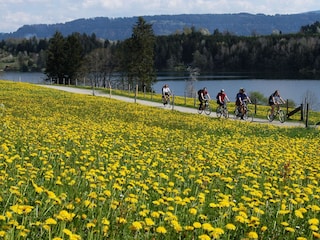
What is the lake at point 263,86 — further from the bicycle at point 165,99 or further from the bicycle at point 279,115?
the bicycle at point 279,115

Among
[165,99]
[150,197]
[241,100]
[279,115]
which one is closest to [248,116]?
[279,115]

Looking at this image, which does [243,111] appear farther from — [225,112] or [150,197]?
[150,197]

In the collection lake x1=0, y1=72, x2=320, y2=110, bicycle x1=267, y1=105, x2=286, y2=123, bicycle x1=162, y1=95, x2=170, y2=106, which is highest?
bicycle x1=162, y1=95, x2=170, y2=106

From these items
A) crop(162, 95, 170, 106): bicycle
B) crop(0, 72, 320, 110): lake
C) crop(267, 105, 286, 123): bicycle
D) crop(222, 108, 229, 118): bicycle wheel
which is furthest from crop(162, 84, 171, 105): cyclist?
crop(0, 72, 320, 110): lake

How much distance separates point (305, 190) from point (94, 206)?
2978 millimetres

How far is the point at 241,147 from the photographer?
11797 millimetres

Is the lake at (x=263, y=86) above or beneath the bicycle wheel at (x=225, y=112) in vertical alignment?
beneath

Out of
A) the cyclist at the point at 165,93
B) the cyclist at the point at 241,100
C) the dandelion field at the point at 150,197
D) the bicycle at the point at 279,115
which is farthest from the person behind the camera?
the cyclist at the point at 165,93

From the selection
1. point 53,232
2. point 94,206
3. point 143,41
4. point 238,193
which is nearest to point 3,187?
point 94,206

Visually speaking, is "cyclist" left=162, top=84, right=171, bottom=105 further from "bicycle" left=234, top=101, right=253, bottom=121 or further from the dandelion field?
the dandelion field

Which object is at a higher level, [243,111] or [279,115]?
[243,111]

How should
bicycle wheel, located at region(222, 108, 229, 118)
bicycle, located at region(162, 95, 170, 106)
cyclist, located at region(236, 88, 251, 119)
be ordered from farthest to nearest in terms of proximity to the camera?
bicycle, located at region(162, 95, 170, 106), bicycle wheel, located at region(222, 108, 229, 118), cyclist, located at region(236, 88, 251, 119)

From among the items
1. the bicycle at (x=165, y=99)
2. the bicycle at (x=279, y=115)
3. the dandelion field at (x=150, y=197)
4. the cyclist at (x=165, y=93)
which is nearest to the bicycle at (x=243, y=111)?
the bicycle at (x=279, y=115)

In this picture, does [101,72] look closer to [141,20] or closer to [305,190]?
[141,20]
